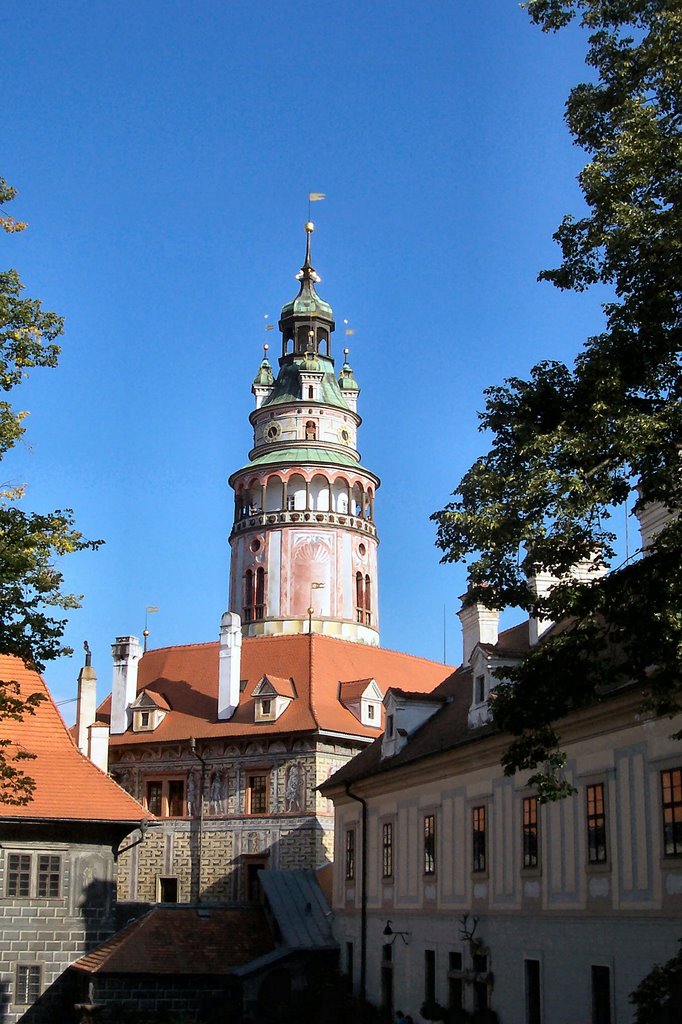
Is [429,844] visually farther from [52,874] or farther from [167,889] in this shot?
[167,889]

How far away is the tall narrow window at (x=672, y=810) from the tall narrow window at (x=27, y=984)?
17.8m

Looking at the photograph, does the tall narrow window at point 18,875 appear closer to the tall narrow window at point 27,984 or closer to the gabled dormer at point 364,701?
the tall narrow window at point 27,984

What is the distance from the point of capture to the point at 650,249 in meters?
14.3

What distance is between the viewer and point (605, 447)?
14.0 meters

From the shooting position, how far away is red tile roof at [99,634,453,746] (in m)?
42.6

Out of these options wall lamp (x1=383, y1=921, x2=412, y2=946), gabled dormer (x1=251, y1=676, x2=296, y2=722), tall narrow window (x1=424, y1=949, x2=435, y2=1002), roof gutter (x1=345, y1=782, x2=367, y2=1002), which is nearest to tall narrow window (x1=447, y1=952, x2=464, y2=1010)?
tall narrow window (x1=424, y1=949, x2=435, y2=1002)

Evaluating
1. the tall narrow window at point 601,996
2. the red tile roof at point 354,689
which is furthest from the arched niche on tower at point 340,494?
the tall narrow window at point 601,996

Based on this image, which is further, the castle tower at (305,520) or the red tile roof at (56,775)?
the castle tower at (305,520)

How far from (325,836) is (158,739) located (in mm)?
7224

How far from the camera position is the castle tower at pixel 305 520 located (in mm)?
56062

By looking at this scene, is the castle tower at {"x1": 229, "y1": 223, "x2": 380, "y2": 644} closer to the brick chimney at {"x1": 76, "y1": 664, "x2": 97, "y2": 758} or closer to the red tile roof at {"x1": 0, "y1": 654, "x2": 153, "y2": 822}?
the brick chimney at {"x1": 76, "y1": 664, "x2": 97, "y2": 758}

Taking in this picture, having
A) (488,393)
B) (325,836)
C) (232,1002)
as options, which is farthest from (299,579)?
(488,393)

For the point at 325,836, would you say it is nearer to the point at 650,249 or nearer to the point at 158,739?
the point at 158,739

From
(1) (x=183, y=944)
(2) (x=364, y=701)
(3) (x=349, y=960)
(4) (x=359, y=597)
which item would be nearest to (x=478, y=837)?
(3) (x=349, y=960)
